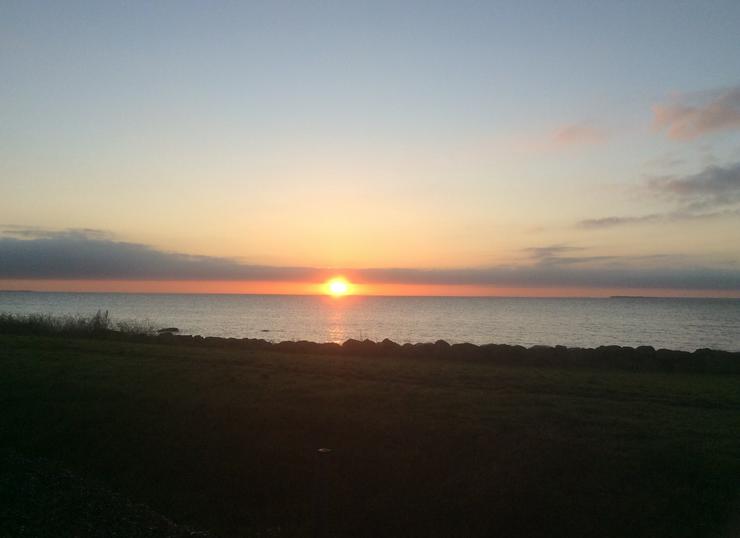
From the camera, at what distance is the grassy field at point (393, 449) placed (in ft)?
29.3

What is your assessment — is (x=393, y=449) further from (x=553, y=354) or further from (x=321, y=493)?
(x=553, y=354)

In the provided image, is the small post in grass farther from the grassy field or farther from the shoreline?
Answer: the shoreline

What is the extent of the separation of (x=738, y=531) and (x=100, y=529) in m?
8.83

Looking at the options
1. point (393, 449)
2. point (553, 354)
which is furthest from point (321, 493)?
point (553, 354)

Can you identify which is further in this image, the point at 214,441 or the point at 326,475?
the point at 214,441

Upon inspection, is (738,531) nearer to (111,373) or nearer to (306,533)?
(306,533)

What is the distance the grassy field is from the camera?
8.95 metres

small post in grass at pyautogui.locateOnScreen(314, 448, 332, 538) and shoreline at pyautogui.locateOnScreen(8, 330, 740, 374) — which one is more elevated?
shoreline at pyautogui.locateOnScreen(8, 330, 740, 374)

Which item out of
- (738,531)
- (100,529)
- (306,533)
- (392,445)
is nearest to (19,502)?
(100,529)

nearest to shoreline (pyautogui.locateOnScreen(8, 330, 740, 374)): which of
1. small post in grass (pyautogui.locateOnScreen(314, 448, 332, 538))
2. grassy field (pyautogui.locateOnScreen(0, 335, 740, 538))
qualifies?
grassy field (pyautogui.locateOnScreen(0, 335, 740, 538))

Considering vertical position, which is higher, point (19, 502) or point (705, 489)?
point (705, 489)

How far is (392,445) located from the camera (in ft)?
37.9

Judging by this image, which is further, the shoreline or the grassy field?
the shoreline

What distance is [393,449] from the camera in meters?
11.3
